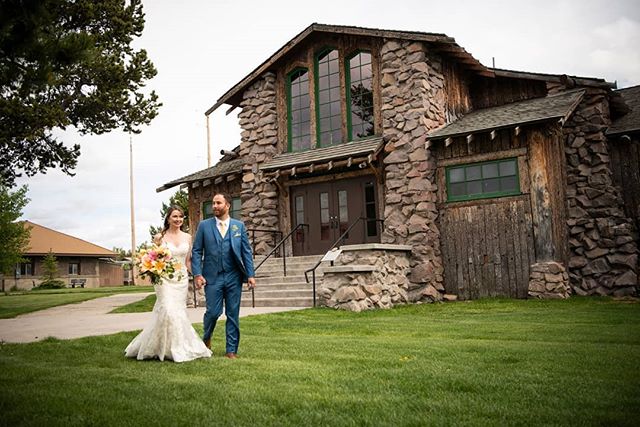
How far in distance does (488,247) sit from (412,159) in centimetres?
292

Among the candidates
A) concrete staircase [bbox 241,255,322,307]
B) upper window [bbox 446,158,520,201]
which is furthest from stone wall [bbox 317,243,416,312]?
upper window [bbox 446,158,520,201]

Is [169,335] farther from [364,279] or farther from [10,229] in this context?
[10,229]

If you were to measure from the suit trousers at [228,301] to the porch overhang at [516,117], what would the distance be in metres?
9.31

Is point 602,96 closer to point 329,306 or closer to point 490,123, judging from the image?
point 490,123

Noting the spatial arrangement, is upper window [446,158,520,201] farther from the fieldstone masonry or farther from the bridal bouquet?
the bridal bouquet

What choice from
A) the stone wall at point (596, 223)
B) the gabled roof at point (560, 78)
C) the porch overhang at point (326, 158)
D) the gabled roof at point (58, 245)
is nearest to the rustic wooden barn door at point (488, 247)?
the stone wall at point (596, 223)

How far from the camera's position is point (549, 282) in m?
13.2

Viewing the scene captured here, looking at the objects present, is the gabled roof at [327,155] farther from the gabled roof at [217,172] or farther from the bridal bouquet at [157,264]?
the bridal bouquet at [157,264]

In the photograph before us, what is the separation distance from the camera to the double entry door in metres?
16.2

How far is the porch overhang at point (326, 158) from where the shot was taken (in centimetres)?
1524

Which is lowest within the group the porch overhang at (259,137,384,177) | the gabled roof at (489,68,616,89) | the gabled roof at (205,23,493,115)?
the porch overhang at (259,137,384,177)

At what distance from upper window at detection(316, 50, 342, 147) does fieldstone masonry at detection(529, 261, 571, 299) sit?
6661 mm

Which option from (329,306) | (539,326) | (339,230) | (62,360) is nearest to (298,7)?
(339,230)

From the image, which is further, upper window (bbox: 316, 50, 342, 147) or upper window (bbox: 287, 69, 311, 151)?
upper window (bbox: 287, 69, 311, 151)
